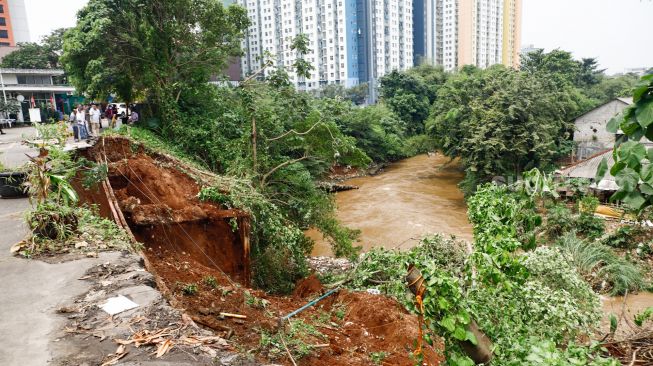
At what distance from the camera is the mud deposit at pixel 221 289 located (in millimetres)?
5754

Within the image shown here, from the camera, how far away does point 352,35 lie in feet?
227

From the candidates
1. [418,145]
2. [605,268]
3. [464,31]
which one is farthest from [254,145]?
[464,31]

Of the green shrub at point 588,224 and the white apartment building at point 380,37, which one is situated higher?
the white apartment building at point 380,37

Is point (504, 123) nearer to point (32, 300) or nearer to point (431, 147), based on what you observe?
point (431, 147)

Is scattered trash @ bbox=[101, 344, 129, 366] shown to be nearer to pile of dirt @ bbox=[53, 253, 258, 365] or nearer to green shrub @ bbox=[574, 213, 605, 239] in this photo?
pile of dirt @ bbox=[53, 253, 258, 365]

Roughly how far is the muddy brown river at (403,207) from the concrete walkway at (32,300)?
10.1 m

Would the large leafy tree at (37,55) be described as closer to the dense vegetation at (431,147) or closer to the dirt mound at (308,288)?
the dense vegetation at (431,147)

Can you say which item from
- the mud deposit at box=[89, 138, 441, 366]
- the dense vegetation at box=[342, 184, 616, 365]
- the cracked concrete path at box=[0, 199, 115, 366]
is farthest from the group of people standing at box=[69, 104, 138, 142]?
the dense vegetation at box=[342, 184, 616, 365]

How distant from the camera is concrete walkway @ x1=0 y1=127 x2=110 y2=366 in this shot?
422cm

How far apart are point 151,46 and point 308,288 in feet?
41.6

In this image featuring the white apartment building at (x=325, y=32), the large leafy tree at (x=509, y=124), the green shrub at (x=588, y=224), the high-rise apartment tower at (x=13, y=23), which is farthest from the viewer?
the white apartment building at (x=325, y=32)

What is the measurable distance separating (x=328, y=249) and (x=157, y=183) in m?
9.08

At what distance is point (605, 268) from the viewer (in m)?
13.2

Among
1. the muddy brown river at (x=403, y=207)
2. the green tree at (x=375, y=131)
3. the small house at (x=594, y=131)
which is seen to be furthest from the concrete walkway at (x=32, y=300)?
the green tree at (x=375, y=131)
